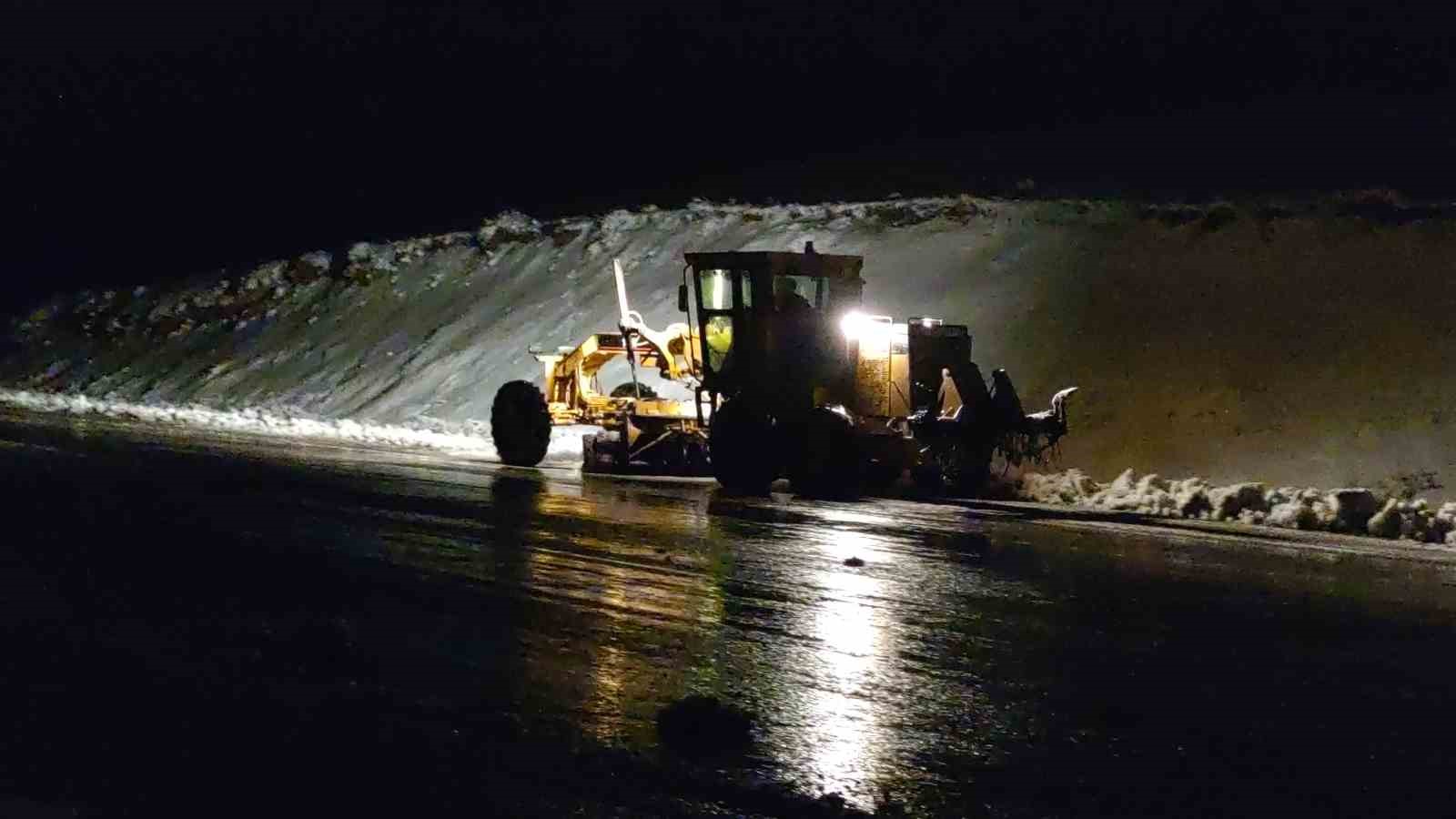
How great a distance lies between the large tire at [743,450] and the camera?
19719mm

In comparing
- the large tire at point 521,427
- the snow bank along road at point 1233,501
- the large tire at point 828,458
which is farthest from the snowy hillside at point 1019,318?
the large tire at point 521,427

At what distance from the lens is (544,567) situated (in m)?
12.0

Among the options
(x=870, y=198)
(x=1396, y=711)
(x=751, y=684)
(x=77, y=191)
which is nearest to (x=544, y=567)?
(x=751, y=684)

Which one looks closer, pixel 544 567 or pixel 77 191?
pixel 544 567

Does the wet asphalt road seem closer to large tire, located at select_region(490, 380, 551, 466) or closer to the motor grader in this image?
the motor grader

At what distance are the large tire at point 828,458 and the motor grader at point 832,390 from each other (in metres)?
0.01

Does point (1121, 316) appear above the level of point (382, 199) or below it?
below

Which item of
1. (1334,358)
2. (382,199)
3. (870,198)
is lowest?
(1334,358)

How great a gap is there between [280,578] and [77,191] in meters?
79.8

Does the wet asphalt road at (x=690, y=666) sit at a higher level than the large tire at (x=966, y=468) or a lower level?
lower

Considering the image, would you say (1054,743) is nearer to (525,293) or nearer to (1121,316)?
(1121,316)

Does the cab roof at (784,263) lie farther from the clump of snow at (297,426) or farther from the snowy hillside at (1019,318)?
the clump of snow at (297,426)

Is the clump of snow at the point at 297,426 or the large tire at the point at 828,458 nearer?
the large tire at the point at 828,458

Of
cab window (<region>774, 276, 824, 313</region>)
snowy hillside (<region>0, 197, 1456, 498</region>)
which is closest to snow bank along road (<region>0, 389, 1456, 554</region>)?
snowy hillside (<region>0, 197, 1456, 498</region>)
